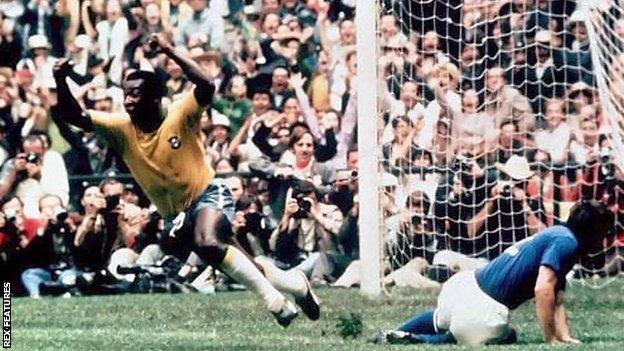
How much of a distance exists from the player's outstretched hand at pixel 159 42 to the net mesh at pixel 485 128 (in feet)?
3.20

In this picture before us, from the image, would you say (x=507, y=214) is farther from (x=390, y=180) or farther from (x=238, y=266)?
(x=238, y=266)

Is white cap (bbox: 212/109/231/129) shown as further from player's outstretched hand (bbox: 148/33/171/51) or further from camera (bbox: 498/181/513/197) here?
camera (bbox: 498/181/513/197)

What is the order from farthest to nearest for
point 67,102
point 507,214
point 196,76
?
1. point 507,214
2. point 67,102
3. point 196,76

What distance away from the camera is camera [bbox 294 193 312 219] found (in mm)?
8148

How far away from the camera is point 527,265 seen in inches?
248

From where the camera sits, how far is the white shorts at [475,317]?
6332mm

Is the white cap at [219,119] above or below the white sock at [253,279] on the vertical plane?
above

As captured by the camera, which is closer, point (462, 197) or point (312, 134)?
point (462, 197)

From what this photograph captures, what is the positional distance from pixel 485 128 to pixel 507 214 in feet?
1.34

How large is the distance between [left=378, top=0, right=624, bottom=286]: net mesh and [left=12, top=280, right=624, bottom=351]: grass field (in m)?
0.39

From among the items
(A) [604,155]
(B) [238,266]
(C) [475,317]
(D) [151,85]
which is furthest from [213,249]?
(A) [604,155]

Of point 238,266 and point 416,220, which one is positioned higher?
point 238,266

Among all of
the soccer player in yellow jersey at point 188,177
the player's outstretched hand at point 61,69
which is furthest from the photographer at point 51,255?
the soccer player in yellow jersey at point 188,177

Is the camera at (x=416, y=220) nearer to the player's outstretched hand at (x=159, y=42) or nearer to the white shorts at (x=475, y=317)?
the player's outstretched hand at (x=159, y=42)
